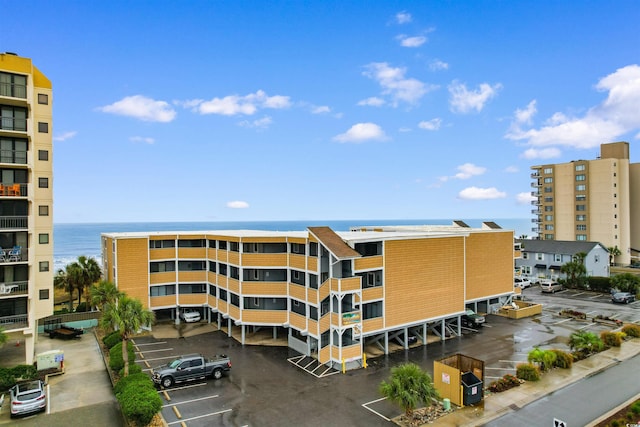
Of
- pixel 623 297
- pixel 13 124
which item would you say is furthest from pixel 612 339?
pixel 13 124

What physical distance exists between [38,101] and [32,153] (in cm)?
485

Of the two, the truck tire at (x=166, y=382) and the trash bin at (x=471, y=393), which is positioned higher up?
the trash bin at (x=471, y=393)

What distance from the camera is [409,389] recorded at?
805 inches

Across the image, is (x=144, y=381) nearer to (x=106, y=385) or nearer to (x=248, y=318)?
(x=106, y=385)

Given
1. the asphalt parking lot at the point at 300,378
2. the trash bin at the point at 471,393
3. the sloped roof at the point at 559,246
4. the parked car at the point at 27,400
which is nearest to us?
the parked car at the point at 27,400

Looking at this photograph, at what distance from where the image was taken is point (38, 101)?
106 feet

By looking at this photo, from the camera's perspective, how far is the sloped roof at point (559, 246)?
66938 mm

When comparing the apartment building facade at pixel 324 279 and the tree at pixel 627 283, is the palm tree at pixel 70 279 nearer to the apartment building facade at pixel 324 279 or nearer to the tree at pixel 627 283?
the apartment building facade at pixel 324 279

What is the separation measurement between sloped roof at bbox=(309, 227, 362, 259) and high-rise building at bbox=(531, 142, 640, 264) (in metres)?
79.8

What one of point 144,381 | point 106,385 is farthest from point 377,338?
point 106,385

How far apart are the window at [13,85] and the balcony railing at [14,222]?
954cm

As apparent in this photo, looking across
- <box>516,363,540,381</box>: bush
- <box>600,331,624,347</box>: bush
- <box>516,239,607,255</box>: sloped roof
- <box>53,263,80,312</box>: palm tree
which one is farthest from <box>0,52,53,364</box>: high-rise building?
<box>516,239,607,255</box>: sloped roof

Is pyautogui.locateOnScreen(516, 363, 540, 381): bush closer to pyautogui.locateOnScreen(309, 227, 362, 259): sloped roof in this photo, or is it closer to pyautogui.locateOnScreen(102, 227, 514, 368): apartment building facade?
pyautogui.locateOnScreen(102, 227, 514, 368): apartment building facade

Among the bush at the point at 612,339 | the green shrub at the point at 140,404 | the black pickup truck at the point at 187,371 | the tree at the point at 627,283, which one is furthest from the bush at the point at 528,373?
the tree at the point at 627,283
